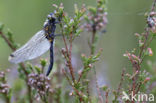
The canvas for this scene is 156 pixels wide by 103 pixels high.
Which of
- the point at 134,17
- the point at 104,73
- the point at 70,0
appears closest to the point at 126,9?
the point at 134,17

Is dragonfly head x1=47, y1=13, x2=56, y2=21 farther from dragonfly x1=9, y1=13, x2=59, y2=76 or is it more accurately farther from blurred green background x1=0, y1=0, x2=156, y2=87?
blurred green background x1=0, y1=0, x2=156, y2=87

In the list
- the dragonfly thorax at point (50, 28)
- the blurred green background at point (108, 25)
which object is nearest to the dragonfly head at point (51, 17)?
the dragonfly thorax at point (50, 28)

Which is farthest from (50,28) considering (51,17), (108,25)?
(108,25)

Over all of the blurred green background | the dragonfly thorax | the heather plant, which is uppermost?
the blurred green background

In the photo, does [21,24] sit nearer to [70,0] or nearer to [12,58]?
[70,0]

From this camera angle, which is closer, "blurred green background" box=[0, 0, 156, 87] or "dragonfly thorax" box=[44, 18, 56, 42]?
"dragonfly thorax" box=[44, 18, 56, 42]

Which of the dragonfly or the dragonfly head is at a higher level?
the dragonfly head

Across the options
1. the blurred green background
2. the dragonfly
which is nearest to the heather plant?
the dragonfly
